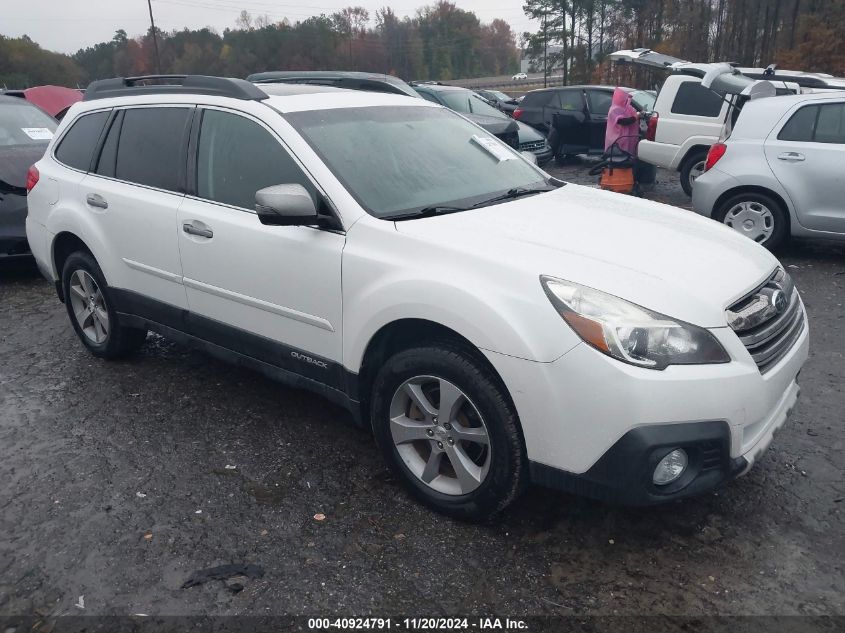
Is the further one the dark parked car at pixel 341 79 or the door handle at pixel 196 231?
the dark parked car at pixel 341 79

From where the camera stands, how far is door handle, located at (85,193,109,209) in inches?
171

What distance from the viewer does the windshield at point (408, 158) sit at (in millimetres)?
3287

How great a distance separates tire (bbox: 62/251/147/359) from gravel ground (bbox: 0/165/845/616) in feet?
1.97

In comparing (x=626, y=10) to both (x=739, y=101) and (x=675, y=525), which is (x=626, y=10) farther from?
(x=675, y=525)

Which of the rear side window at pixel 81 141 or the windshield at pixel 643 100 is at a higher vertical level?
the rear side window at pixel 81 141

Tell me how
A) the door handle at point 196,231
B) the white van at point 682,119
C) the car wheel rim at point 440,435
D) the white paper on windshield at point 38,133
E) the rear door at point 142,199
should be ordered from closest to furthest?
the car wheel rim at point 440,435
the door handle at point 196,231
the rear door at point 142,199
the white paper on windshield at point 38,133
the white van at point 682,119

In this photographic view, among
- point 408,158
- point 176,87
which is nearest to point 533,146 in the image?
point 176,87

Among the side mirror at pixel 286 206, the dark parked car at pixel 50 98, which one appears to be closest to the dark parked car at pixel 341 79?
the dark parked car at pixel 50 98

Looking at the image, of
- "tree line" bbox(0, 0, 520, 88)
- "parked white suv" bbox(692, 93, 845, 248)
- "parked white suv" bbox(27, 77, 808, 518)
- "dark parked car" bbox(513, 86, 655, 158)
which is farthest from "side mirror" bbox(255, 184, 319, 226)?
"tree line" bbox(0, 0, 520, 88)

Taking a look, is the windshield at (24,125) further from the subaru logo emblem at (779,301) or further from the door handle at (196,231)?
the subaru logo emblem at (779,301)

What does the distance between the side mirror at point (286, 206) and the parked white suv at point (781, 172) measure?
5166mm

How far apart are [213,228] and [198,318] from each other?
1.88ft

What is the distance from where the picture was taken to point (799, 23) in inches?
1087

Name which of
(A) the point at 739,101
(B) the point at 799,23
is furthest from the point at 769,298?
(B) the point at 799,23
